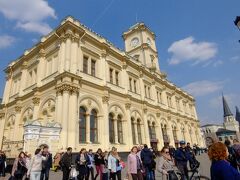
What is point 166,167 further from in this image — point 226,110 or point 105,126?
point 226,110

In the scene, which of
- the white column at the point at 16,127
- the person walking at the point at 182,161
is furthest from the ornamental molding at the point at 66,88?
the person walking at the point at 182,161

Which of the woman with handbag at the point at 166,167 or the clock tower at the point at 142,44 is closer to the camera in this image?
the woman with handbag at the point at 166,167

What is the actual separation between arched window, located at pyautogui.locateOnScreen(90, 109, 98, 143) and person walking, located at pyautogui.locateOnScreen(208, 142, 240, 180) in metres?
15.4

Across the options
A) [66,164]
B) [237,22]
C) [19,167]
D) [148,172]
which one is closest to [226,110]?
[148,172]

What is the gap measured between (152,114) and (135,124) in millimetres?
4724

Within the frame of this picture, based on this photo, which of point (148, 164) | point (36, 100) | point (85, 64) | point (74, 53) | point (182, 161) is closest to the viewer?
point (148, 164)

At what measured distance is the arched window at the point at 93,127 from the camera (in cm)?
1748

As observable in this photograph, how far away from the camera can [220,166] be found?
264cm

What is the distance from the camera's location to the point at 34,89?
18.9 metres

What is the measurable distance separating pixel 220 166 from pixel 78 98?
14866mm

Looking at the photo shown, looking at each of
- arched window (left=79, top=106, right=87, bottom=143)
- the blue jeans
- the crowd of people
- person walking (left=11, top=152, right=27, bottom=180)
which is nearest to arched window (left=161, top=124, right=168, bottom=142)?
arched window (left=79, top=106, right=87, bottom=143)

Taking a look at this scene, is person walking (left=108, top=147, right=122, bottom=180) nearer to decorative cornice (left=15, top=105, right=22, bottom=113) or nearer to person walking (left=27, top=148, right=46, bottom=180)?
person walking (left=27, top=148, right=46, bottom=180)

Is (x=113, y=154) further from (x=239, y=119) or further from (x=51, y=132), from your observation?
(x=239, y=119)

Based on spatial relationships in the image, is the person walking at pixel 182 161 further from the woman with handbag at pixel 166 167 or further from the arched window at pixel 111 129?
the arched window at pixel 111 129
